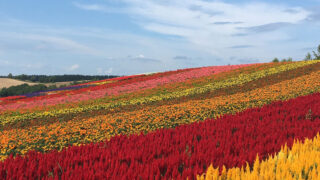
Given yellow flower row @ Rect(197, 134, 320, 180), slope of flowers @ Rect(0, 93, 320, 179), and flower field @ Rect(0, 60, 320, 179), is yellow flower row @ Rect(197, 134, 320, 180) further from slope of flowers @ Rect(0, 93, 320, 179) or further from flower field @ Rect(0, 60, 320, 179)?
slope of flowers @ Rect(0, 93, 320, 179)

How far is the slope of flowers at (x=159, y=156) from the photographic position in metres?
3.31

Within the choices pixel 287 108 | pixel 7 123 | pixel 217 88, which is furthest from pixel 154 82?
pixel 287 108

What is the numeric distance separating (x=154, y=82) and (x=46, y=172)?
2352 centimetres

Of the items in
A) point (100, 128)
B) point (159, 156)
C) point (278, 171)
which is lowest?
point (100, 128)

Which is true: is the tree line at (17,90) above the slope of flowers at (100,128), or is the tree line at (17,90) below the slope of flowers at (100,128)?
above

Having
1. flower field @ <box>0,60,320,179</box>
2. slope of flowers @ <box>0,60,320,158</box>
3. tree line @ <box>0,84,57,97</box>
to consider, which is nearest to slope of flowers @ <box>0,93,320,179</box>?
flower field @ <box>0,60,320,179</box>

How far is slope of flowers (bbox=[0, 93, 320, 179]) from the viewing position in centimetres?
331

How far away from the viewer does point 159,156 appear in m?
4.18

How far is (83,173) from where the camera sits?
130 inches

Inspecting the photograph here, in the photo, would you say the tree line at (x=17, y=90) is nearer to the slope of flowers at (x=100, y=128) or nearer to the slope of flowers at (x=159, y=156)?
the slope of flowers at (x=100, y=128)

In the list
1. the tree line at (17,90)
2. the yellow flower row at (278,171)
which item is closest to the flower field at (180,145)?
the yellow flower row at (278,171)

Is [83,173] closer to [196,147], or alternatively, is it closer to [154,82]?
[196,147]

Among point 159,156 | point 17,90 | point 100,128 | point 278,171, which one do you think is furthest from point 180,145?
point 17,90

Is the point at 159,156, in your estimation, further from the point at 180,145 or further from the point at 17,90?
the point at 17,90
